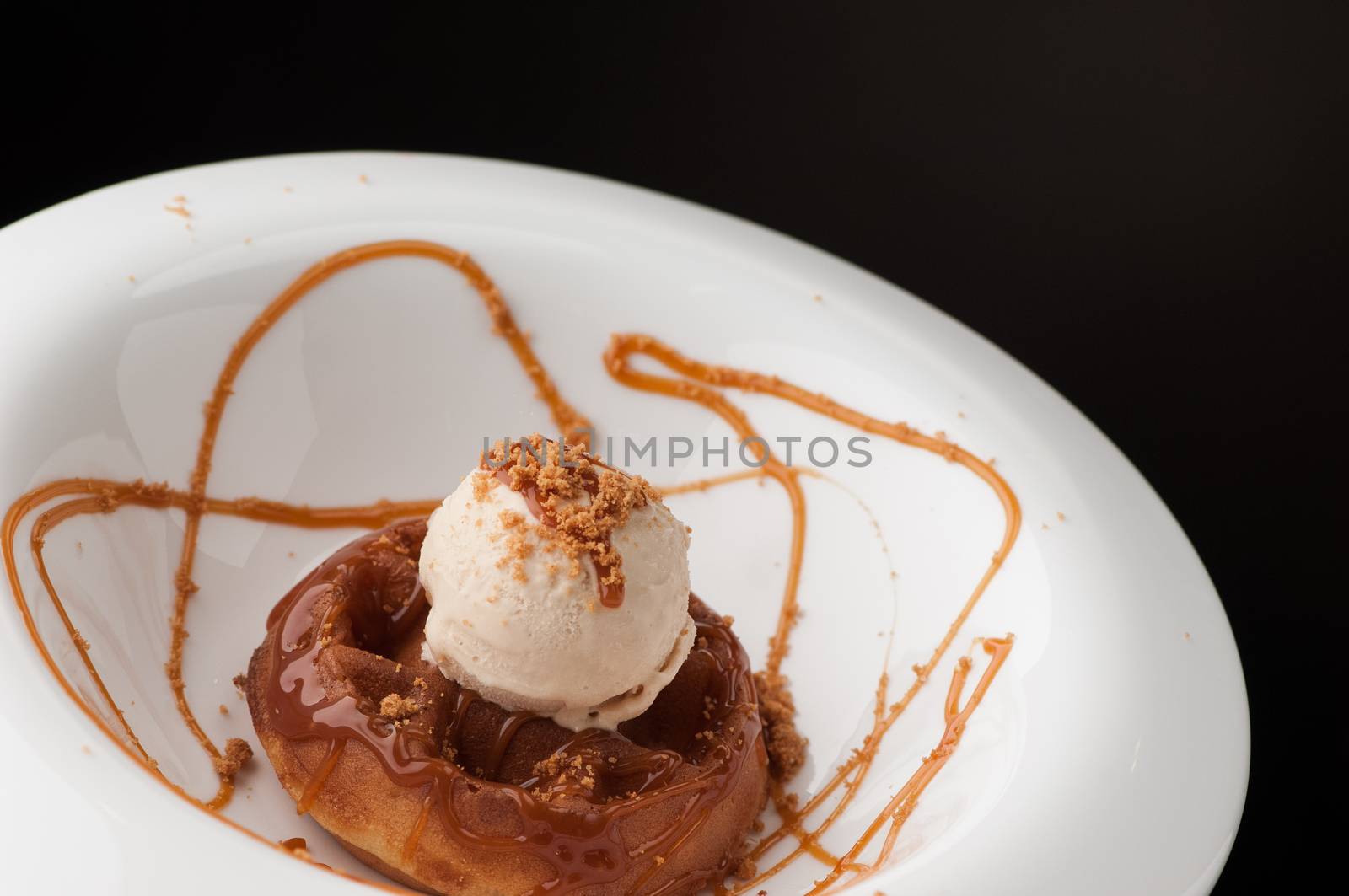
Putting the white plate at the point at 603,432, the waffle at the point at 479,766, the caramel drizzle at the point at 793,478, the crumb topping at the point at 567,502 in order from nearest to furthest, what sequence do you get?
1. the white plate at the point at 603,432
2. the waffle at the point at 479,766
3. the crumb topping at the point at 567,502
4. the caramel drizzle at the point at 793,478

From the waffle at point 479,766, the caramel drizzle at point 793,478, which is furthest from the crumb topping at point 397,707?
the caramel drizzle at point 793,478

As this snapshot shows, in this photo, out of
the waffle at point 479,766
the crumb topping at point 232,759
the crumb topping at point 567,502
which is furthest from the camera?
the crumb topping at point 232,759

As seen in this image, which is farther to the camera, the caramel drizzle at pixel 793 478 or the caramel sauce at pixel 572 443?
the caramel drizzle at pixel 793 478

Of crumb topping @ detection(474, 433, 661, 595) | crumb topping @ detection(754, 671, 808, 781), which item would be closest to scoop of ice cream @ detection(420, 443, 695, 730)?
crumb topping @ detection(474, 433, 661, 595)

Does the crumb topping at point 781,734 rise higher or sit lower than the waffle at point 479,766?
higher

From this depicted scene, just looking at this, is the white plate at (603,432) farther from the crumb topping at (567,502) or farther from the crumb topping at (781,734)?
the crumb topping at (567,502)

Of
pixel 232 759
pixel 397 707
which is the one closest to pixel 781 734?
pixel 397 707

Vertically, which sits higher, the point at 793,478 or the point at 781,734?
the point at 793,478

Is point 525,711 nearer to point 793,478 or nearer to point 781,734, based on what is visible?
point 781,734
